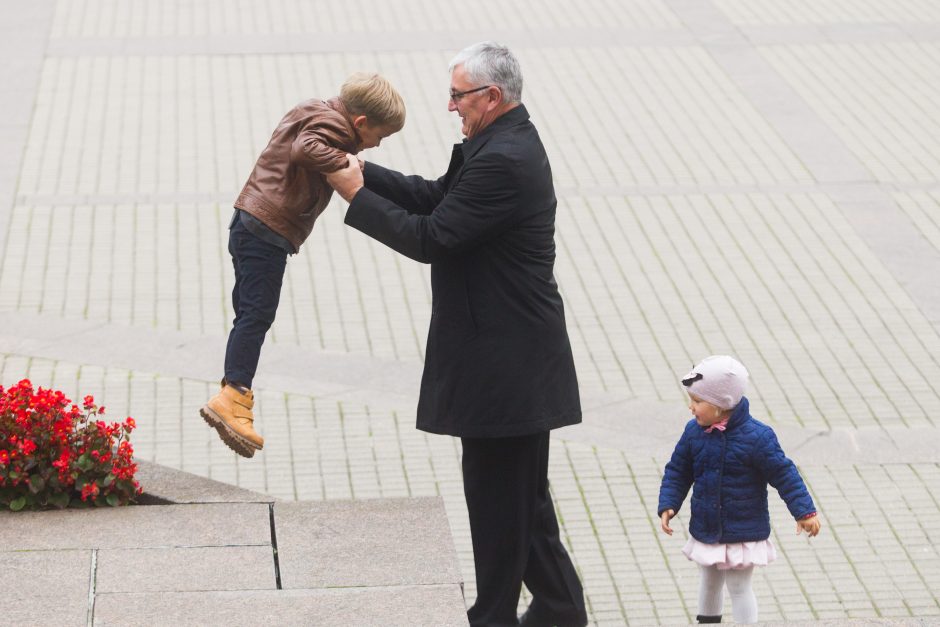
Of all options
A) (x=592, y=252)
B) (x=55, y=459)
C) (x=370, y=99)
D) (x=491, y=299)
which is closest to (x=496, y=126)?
(x=370, y=99)

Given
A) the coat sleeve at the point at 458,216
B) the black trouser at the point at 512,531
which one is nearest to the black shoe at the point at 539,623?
the black trouser at the point at 512,531

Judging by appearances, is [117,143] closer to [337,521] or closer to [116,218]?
[116,218]

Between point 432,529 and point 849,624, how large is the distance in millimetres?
1596

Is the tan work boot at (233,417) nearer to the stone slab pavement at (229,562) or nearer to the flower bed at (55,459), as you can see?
the stone slab pavement at (229,562)

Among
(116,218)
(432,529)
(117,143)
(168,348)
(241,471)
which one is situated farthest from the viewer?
(117,143)

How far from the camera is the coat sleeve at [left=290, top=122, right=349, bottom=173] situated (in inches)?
197

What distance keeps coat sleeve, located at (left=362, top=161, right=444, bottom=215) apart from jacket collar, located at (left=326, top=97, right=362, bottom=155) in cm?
9

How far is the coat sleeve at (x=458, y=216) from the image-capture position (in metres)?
4.84

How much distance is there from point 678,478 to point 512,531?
758 mm

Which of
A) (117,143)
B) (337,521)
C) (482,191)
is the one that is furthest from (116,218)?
(482,191)

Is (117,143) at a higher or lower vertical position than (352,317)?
lower

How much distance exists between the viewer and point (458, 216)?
484cm

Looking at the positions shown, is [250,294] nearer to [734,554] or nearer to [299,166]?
[299,166]

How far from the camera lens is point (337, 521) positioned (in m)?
5.65
